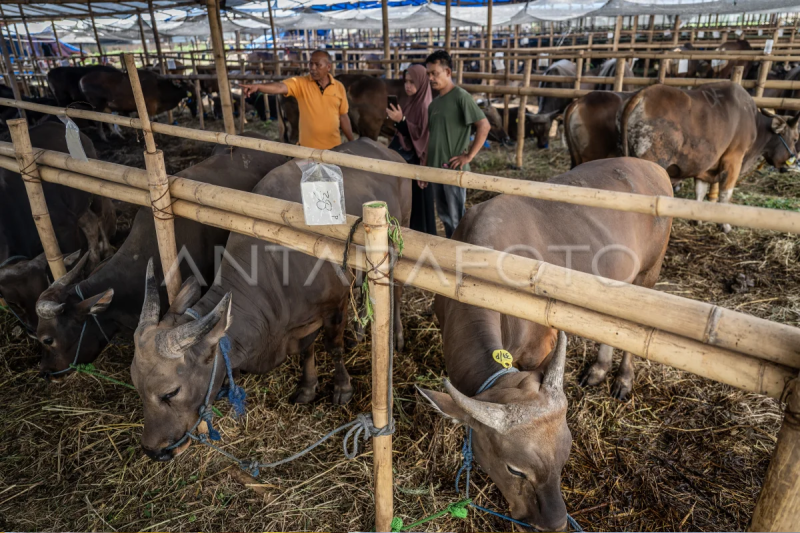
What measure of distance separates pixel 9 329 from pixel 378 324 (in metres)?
4.75

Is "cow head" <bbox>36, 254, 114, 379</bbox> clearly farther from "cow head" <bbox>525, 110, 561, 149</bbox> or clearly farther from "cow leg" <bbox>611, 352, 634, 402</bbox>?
"cow head" <bbox>525, 110, 561, 149</bbox>

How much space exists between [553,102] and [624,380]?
40.8ft

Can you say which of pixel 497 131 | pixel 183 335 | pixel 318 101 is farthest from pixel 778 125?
pixel 183 335

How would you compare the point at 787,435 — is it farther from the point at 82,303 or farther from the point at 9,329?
the point at 9,329

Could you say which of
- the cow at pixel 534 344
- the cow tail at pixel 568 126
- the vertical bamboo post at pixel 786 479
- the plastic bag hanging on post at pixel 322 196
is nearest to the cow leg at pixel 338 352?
the cow at pixel 534 344

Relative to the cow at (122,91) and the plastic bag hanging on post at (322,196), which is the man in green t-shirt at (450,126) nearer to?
the plastic bag hanging on post at (322,196)

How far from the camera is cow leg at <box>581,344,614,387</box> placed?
416cm

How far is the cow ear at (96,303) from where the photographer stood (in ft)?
12.1

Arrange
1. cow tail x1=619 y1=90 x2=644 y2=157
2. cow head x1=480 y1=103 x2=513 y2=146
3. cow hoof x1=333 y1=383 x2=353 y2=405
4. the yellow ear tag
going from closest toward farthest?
the yellow ear tag → cow hoof x1=333 y1=383 x2=353 y2=405 → cow tail x1=619 y1=90 x2=644 y2=157 → cow head x1=480 y1=103 x2=513 y2=146

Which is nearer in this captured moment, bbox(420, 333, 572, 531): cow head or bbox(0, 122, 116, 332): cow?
bbox(420, 333, 572, 531): cow head

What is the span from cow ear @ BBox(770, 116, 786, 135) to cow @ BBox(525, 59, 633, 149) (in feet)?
8.57

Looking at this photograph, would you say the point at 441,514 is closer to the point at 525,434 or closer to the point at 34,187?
the point at 525,434

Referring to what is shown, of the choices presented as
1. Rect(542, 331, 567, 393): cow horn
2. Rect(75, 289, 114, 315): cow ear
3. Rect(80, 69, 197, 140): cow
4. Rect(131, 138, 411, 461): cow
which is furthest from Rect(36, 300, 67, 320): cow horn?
Rect(80, 69, 197, 140): cow

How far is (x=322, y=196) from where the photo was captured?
7.23ft
